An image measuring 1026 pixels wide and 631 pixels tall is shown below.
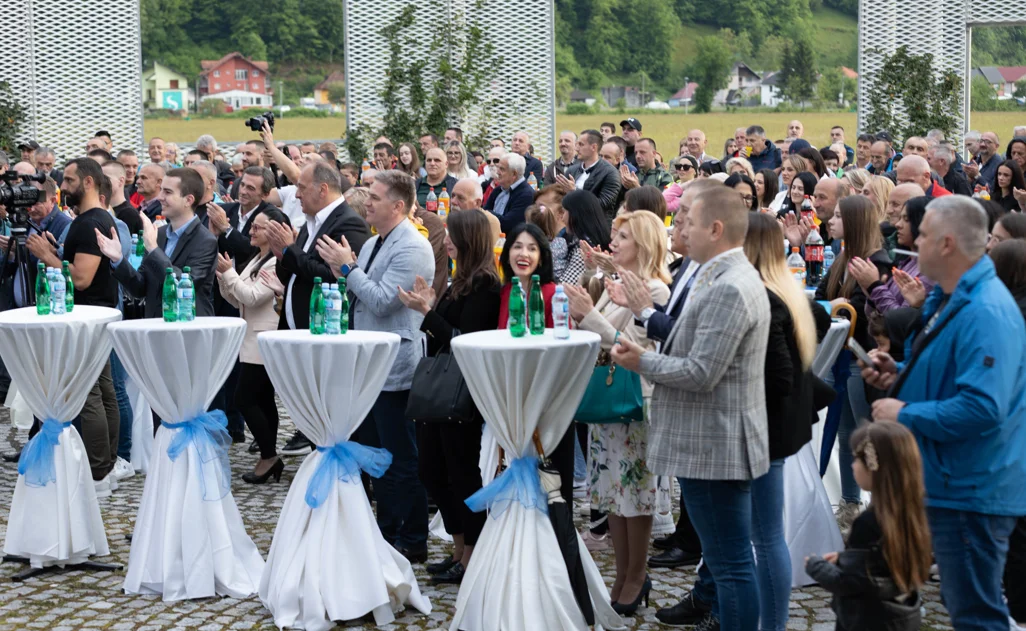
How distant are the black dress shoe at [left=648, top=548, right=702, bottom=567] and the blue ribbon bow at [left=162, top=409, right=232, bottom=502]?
6.09 feet

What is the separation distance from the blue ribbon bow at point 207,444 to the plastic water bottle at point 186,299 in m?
0.42

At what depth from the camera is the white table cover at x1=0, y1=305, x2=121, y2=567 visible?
5.32 metres

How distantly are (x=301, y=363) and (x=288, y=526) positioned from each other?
2.14 feet

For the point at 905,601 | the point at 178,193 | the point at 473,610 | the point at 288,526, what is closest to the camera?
the point at 905,601

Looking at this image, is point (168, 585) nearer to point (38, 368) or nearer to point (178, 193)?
point (38, 368)

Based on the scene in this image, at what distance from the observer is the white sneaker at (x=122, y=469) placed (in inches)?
275

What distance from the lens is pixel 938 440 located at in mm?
3330

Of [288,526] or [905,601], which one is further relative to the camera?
[288,526]

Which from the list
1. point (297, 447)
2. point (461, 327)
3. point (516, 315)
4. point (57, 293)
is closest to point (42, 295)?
point (57, 293)

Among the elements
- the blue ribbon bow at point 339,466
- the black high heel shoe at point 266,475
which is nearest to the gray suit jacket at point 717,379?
the blue ribbon bow at point 339,466

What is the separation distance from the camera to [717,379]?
3.61 meters

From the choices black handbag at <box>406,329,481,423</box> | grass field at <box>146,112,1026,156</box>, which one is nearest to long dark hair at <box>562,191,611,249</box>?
black handbag at <box>406,329,481,423</box>

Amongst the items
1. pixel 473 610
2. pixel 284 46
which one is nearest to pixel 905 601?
pixel 473 610

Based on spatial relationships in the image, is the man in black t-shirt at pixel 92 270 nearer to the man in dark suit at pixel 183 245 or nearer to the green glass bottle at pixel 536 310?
the man in dark suit at pixel 183 245
